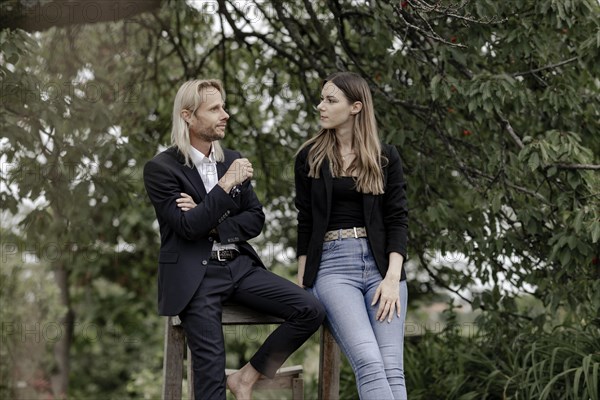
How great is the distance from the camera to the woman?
361 centimetres

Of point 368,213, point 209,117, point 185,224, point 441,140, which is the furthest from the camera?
point 441,140

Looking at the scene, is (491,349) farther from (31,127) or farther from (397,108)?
(31,127)

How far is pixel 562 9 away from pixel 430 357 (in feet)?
8.65

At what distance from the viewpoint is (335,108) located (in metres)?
3.88

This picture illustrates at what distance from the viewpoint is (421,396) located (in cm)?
563

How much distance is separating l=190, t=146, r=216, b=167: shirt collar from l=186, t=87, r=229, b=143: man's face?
0.23 feet

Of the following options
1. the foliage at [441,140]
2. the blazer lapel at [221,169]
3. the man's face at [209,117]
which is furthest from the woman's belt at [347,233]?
the foliage at [441,140]

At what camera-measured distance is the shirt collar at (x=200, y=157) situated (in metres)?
3.74

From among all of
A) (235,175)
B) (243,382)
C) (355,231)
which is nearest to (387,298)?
(355,231)

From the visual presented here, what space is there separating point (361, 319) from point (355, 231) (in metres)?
0.41

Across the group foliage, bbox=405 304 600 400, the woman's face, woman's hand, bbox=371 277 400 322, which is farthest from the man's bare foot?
foliage, bbox=405 304 600 400

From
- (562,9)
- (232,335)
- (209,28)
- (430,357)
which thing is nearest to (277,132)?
(209,28)

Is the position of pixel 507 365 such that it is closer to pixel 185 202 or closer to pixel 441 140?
pixel 441 140

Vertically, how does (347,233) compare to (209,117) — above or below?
below
